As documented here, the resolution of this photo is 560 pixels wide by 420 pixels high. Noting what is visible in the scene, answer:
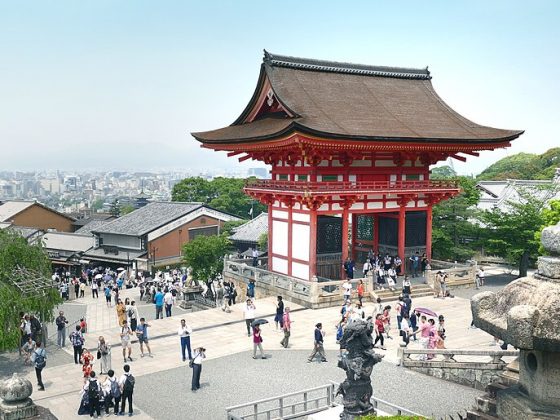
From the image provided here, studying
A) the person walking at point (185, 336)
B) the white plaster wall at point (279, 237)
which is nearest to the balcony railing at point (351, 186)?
the white plaster wall at point (279, 237)

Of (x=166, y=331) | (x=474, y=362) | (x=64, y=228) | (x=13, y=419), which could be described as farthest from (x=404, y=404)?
(x=64, y=228)

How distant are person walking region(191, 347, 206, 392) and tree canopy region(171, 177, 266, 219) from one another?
230 ft

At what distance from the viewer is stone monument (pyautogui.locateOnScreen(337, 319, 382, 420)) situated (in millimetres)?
12117

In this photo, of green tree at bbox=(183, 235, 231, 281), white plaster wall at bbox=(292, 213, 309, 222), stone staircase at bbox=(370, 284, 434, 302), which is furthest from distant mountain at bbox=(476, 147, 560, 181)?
white plaster wall at bbox=(292, 213, 309, 222)

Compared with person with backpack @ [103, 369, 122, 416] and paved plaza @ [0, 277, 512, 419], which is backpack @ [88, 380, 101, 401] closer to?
person with backpack @ [103, 369, 122, 416]

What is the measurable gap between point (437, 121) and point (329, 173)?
8111mm

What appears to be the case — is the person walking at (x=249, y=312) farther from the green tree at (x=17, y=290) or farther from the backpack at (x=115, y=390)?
the backpack at (x=115, y=390)

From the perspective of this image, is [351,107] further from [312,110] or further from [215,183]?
[215,183]

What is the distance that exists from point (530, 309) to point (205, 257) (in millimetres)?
34516

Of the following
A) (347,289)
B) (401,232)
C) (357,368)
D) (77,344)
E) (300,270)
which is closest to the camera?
(357,368)

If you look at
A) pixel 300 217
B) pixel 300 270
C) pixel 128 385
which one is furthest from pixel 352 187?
pixel 128 385

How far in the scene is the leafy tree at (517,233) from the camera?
3278 centimetres

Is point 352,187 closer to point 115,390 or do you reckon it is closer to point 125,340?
point 125,340

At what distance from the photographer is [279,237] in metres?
31.6
